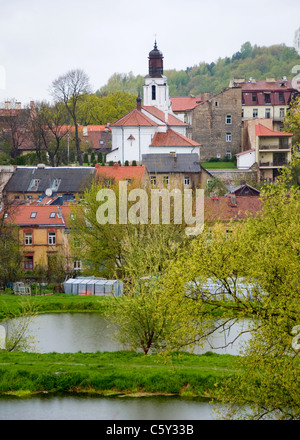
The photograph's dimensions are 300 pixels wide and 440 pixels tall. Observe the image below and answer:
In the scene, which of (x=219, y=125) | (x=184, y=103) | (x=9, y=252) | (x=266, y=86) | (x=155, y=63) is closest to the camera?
(x=9, y=252)

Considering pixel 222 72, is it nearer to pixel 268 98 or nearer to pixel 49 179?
Result: pixel 268 98

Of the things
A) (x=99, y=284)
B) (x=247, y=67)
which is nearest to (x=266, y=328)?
(x=99, y=284)

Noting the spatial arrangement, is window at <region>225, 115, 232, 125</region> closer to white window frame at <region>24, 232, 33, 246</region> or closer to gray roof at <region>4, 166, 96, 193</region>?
gray roof at <region>4, 166, 96, 193</region>

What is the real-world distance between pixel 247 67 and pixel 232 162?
66941 mm

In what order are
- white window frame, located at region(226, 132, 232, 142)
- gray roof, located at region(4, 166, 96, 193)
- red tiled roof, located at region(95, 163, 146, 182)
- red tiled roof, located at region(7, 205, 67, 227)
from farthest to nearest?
white window frame, located at region(226, 132, 232, 142)
gray roof, located at region(4, 166, 96, 193)
red tiled roof, located at region(95, 163, 146, 182)
red tiled roof, located at region(7, 205, 67, 227)

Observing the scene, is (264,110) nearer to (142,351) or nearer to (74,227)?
(74,227)

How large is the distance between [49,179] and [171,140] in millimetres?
12497

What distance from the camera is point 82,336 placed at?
25234mm

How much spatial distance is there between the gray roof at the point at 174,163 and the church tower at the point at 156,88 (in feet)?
42.7

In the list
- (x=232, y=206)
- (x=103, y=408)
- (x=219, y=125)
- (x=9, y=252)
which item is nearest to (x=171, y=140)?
(x=219, y=125)

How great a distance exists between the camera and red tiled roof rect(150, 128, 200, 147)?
191ft

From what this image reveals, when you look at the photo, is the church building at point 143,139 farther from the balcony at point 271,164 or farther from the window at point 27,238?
the window at point 27,238

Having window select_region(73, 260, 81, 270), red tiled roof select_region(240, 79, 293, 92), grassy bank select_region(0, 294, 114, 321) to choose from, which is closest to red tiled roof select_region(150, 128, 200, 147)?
red tiled roof select_region(240, 79, 293, 92)

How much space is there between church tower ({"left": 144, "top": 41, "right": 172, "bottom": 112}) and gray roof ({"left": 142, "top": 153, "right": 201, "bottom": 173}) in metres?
13.0
